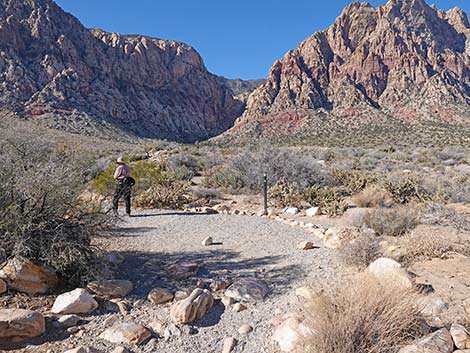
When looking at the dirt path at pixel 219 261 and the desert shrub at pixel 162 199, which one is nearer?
the dirt path at pixel 219 261

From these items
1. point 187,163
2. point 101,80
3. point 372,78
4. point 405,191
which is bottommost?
point 405,191

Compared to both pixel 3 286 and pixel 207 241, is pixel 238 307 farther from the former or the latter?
pixel 207 241

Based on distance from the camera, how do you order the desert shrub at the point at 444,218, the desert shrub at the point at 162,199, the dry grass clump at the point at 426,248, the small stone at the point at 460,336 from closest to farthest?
1. the small stone at the point at 460,336
2. the dry grass clump at the point at 426,248
3. the desert shrub at the point at 444,218
4. the desert shrub at the point at 162,199

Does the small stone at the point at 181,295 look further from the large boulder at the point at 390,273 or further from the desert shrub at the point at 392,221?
the desert shrub at the point at 392,221

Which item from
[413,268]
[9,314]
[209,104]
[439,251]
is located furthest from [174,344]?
[209,104]

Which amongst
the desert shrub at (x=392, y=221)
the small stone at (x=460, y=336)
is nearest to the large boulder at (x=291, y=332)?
the small stone at (x=460, y=336)

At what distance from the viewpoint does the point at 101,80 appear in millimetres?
80375

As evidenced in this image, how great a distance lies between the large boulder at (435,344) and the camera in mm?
2951

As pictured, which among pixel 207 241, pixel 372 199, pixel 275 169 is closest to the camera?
pixel 207 241

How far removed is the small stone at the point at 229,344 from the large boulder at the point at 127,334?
79cm

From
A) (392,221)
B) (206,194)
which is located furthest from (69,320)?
(206,194)

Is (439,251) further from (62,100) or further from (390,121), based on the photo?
(62,100)

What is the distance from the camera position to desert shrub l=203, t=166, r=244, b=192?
47.8ft

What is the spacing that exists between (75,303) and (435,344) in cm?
358
